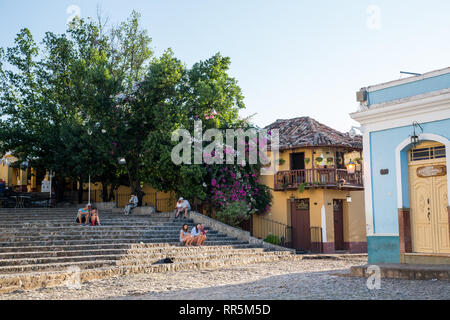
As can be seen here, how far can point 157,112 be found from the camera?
830 inches

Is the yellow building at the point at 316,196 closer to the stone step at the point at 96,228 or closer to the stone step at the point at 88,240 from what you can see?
the stone step at the point at 96,228

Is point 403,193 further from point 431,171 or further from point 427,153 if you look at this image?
point 427,153

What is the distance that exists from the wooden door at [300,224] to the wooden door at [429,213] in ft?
41.0

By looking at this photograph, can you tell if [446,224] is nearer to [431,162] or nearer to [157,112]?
[431,162]

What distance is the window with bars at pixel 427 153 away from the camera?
1252 centimetres

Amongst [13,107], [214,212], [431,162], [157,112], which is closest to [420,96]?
[431,162]

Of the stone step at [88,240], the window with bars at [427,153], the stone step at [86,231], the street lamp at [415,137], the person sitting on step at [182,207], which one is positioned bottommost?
the stone step at [88,240]

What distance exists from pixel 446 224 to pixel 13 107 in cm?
1963

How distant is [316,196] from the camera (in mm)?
25203

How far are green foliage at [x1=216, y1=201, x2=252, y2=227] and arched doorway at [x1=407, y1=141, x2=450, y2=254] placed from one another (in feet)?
32.2

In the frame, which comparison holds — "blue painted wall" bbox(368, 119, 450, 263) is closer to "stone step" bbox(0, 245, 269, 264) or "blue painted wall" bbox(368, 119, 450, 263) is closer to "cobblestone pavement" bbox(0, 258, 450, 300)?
"cobblestone pavement" bbox(0, 258, 450, 300)

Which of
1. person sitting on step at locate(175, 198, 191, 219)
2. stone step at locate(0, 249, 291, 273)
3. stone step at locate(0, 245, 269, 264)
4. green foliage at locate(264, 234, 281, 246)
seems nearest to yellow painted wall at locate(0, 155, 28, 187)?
person sitting on step at locate(175, 198, 191, 219)

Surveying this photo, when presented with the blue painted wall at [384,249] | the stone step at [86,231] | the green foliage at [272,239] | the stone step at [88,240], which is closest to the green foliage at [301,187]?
the green foliage at [272,239]
